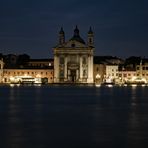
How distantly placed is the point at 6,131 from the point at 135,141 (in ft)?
16.3

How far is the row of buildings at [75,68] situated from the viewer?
106812 mm

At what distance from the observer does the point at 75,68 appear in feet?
350

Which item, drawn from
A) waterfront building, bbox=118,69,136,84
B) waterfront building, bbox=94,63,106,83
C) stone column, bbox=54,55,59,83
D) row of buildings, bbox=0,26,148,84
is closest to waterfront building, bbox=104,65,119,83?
row of buildings, bbox=0,26,148,84

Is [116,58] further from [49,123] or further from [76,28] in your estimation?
[49,123]

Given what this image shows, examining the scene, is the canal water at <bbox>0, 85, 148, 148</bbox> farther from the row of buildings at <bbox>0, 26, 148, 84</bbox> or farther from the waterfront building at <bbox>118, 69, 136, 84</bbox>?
the waterfront building at <bbox>118, 69, 136, 84</bbox>

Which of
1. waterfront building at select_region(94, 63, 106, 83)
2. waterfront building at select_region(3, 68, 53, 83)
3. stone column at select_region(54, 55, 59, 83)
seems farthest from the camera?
waterfront building at select_region(94, 63, 106, 83)

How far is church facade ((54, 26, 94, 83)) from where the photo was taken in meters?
107

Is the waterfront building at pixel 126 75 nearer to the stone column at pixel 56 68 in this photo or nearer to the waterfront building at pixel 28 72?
the waterfront building at pixel 28 72

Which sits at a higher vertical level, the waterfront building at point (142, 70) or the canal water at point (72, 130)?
the waterfront building at point (142, 70)

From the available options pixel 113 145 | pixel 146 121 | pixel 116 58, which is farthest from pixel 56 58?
pixel 113 145

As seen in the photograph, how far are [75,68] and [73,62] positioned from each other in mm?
1306

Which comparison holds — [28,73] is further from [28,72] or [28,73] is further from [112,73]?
[112,73]

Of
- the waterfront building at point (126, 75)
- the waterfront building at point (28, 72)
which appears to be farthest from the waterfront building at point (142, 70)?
the waterfront building at point (28, 72)

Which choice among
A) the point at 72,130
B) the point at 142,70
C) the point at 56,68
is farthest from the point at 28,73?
the point at 72,130
